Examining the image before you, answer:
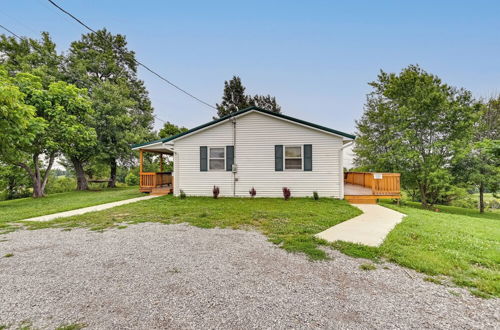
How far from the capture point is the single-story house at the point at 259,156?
998 centimetres

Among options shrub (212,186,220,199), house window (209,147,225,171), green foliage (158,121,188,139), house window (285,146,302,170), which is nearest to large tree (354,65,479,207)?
house window (285,146,302,170)

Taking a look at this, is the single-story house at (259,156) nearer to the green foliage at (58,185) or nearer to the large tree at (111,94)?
the large tree at (111,94)

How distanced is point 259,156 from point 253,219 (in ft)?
15.0

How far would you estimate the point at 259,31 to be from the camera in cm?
1623

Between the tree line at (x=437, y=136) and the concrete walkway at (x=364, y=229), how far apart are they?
903 cm

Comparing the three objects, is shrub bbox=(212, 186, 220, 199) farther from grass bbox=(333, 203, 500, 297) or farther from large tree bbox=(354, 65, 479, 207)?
large tree bbox=(354, 65, 479, 207)

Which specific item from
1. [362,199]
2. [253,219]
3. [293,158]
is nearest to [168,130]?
[293,158]

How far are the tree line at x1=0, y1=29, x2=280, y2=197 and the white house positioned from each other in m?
5.52

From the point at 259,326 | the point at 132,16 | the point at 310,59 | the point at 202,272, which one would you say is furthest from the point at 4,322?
the point at 310,59

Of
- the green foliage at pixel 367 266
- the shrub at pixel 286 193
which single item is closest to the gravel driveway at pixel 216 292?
the green foliage at pixel 367 266

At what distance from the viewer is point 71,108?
1308cm

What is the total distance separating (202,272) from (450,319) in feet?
9.23

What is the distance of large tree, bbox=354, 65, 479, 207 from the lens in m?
13.1

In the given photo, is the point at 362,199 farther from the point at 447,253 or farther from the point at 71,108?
the point at 71,108
